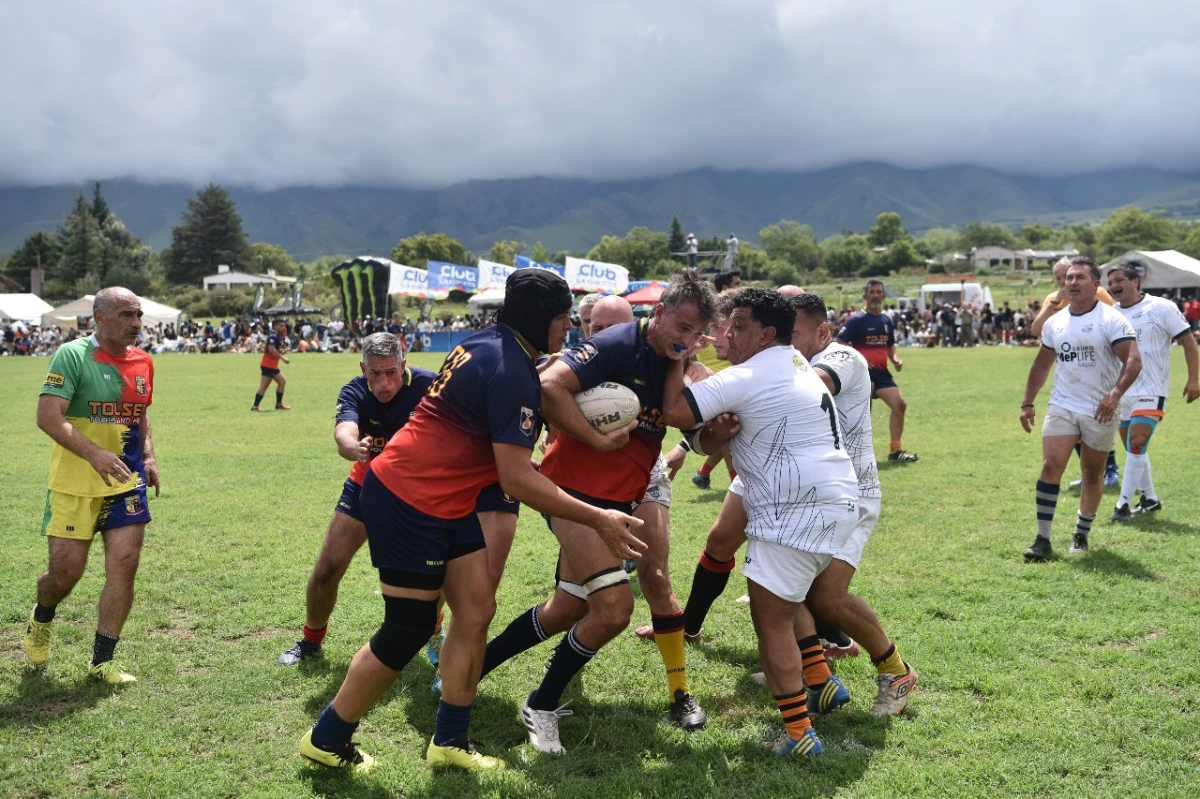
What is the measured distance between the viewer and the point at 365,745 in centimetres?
462

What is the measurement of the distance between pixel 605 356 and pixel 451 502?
3.51 feet

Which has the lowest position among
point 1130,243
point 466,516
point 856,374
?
point 466,516

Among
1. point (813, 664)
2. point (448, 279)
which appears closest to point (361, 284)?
point (448, 279)

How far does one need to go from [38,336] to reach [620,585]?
182 ft

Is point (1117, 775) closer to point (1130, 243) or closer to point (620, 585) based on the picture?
point (620, 585)

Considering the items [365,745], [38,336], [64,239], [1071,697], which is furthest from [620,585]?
[64,239]

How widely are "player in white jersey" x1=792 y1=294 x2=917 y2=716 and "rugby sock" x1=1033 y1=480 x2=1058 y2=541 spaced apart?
3076 mm

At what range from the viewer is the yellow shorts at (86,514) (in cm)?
548

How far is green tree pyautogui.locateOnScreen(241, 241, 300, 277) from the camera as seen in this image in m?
139

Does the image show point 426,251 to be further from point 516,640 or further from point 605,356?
point 605,356

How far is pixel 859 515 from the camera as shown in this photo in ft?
15.8

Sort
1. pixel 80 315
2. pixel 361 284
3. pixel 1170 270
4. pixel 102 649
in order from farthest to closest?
pixel 80 315, pixel 361 284, pixel 1170 270, pixel 102 649

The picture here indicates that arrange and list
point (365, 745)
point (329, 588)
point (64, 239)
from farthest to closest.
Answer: point (64, 239), point (329, 588), point (365, 745)

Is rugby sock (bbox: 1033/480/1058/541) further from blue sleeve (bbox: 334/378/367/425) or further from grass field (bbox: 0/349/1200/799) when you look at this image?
blue sleeve (bbox: 334/378/367/425)
